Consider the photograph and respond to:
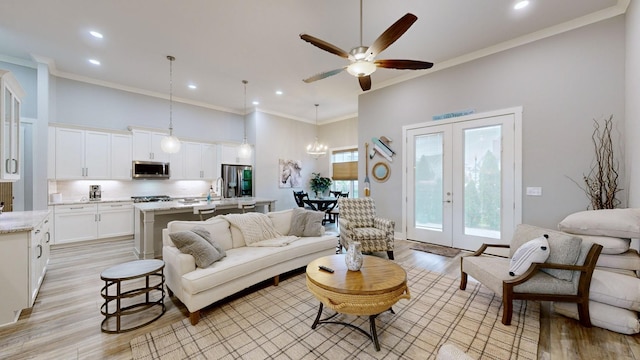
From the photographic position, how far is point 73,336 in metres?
2.16

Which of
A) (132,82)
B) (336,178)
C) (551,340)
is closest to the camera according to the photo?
(551,340)

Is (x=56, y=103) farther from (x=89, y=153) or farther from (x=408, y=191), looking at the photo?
(x=408, y=191)

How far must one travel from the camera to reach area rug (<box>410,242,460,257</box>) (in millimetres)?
4363

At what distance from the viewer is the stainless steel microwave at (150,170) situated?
5.69 meters

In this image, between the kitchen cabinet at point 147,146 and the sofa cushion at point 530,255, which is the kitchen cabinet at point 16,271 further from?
the sofa cushion at point 530,255

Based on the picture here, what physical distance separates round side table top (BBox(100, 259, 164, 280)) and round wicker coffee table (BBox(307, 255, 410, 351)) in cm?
156

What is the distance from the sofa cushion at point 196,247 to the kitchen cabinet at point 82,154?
13.9 ft

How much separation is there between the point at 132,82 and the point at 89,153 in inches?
70.8

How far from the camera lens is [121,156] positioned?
554 centimetres

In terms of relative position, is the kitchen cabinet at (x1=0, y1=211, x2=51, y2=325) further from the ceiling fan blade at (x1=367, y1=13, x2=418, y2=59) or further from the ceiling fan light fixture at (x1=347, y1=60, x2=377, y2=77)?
the ceiling fan blade at (x1=367, y1=13, x2=418, y2=59)

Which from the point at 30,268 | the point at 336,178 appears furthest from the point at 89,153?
the point at 336,178

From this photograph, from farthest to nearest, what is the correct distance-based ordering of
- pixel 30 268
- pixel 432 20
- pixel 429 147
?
1. pixel 429 147
2. pixel 432 20
3. pixel 30 268

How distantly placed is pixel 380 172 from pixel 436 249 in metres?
1.97

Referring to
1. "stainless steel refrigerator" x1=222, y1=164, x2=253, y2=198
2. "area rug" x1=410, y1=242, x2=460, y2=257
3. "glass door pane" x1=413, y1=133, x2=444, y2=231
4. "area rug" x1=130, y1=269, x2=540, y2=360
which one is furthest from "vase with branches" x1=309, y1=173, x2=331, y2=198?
"area rug" x1=130, y1=269, x2=540, y2=360
